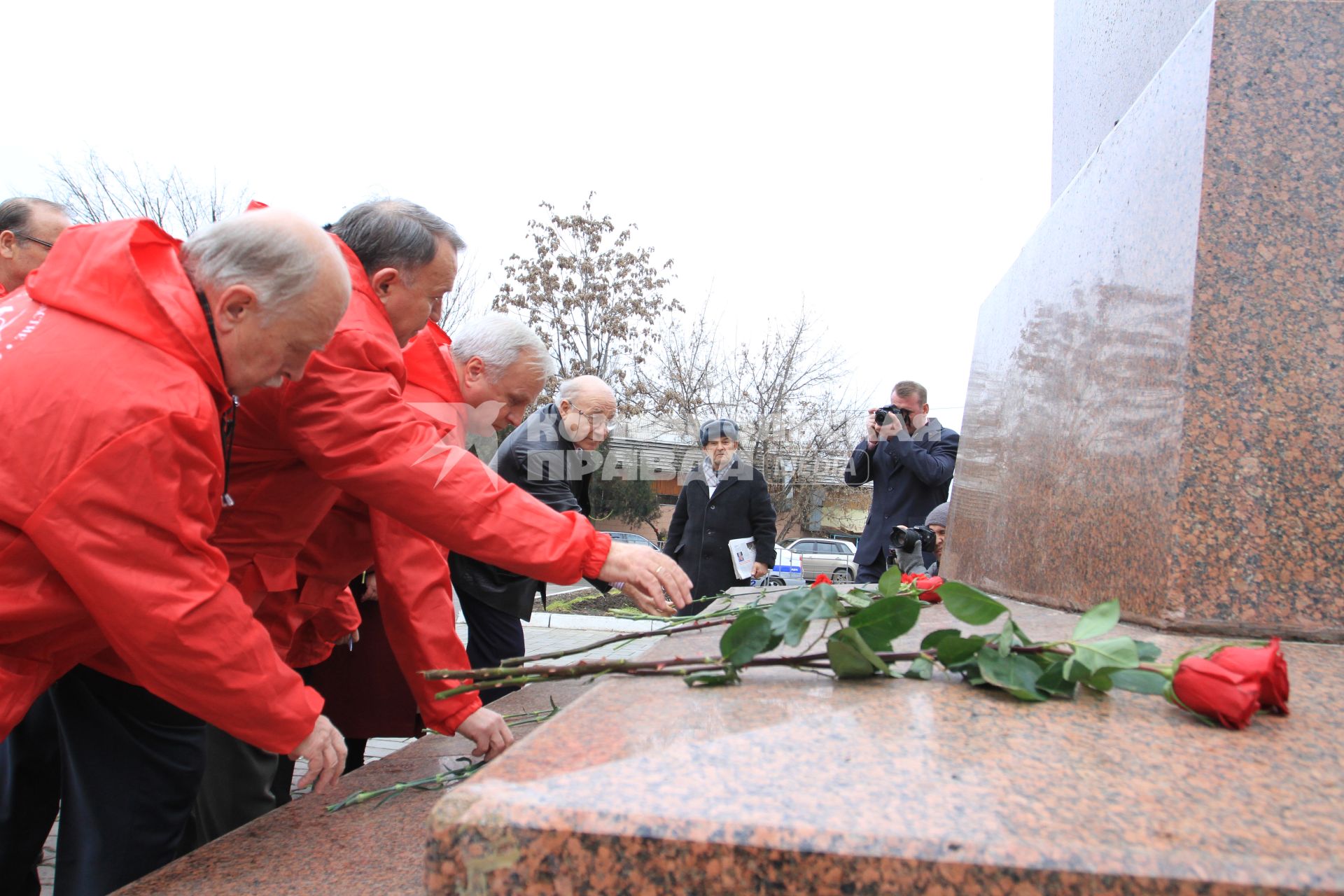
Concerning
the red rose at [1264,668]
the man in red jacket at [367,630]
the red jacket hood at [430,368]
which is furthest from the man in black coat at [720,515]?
the red rose at [1264,668]

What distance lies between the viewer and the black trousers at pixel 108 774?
1668 mm

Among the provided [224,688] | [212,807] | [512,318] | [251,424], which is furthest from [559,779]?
[512,318]

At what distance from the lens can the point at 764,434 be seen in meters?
22.6

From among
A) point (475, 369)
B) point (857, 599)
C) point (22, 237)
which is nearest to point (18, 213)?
point (22, 237)

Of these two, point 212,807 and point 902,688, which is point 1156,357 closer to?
point 902,688

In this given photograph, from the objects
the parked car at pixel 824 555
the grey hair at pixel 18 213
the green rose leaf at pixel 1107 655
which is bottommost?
the parked car at pixel 824 555

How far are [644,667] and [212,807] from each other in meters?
1.39

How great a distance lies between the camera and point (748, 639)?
1.24 m

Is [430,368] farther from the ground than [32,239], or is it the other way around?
[32,239]

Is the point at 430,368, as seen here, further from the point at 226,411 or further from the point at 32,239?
the point at 32,239

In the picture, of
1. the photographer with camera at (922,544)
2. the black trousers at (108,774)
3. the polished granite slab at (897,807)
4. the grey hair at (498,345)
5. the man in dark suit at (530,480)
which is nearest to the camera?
the polished granite slab at (897,807)

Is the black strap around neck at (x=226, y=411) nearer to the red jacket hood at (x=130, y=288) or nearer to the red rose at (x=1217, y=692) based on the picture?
the red jacket hood at (x=130, y=288)

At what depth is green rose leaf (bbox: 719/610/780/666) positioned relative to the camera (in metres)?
1.23

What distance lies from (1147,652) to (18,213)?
3.63 meters
